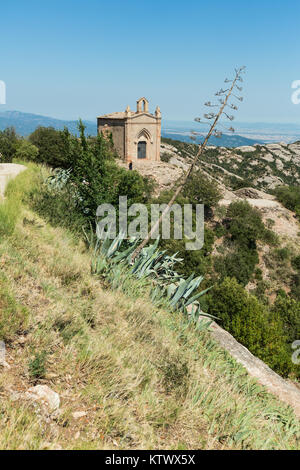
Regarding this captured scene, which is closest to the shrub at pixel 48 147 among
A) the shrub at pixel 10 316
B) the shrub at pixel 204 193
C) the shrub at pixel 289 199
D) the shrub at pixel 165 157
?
the shrub at pixel 204 193

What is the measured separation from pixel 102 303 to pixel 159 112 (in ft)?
98.9

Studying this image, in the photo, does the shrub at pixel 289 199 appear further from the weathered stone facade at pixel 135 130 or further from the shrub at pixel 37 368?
the shrub at pixel 37 368

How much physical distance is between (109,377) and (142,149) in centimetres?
3075

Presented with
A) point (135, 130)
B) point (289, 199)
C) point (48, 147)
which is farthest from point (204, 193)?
point (48, 147)

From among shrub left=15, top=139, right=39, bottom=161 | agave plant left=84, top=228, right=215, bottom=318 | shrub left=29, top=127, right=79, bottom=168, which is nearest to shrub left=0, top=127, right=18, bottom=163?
shrub left=15, top=139, right=39, bottom=161

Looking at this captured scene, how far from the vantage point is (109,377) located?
116 inches

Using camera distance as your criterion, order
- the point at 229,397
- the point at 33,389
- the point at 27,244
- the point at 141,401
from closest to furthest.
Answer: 1. the point at 33,389
2. the point at 141,401
3. the point at 229,397
4. the point at 27,244

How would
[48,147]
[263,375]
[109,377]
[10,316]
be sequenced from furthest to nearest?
[48,147], [263,375], [10,316], [109,377]

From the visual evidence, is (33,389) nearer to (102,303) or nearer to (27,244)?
(102,303)

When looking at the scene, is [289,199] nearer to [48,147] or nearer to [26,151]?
[48,147]

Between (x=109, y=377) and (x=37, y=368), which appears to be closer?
(x=37, y=368)

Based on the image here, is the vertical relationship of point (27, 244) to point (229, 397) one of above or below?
above
